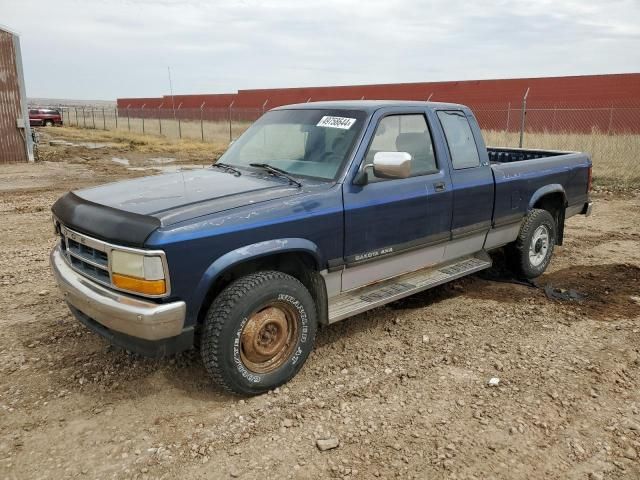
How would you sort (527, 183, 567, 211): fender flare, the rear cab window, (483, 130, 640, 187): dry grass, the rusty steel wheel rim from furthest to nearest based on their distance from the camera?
(483, 130, 640, 187): dry grass < (527, 183, 567, 211): fender flare < the rear cab window < the rusty steel wheel rim

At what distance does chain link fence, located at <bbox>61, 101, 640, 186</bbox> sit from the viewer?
14.2m

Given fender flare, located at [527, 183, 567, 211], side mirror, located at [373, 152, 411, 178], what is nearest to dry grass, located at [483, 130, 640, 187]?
fender flare, located at [527, 183, 567, 211]

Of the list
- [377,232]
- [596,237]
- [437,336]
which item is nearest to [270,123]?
[377,232]

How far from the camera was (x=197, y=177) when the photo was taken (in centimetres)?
412

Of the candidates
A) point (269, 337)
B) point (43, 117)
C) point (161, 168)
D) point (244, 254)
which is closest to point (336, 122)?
point (244, 254)

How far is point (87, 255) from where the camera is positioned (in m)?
3.35

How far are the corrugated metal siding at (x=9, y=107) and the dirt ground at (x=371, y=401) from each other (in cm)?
1356

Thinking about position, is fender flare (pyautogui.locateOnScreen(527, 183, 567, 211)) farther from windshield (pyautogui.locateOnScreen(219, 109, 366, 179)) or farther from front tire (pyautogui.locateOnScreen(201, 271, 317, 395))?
front tire (pyautogui.locateOnScreen(201, 271, 317, 395))

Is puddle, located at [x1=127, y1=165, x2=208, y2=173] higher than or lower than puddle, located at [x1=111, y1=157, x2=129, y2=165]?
lower

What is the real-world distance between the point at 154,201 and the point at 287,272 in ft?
3.33

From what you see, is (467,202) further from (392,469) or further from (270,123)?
(392,469)

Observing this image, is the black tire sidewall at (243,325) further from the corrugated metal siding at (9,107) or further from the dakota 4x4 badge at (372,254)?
the corrugated metal siding at (9,107)

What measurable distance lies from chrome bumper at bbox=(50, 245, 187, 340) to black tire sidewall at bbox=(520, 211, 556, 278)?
3885 millimetres

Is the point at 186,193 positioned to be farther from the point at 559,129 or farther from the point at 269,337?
the point at 559,129
